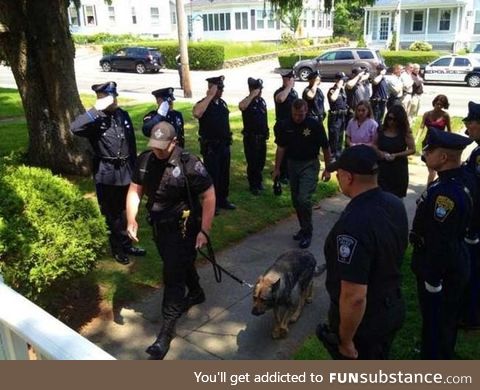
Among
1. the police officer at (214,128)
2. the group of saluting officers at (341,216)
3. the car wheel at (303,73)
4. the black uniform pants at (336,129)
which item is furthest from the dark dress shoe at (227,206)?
the car wheel at (303,73)

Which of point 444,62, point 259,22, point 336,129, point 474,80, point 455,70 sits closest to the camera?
point 336,129

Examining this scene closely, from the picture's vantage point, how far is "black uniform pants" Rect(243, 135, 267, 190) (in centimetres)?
813

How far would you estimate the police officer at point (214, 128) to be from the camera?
720 cm

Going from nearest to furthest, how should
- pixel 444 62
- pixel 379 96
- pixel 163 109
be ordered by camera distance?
1. pixel 163 109
2. pixel 379 96
3. pixel 444 62

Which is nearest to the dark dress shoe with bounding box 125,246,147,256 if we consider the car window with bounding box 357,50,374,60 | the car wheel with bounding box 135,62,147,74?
the car window with bounding box 357,50,374,60

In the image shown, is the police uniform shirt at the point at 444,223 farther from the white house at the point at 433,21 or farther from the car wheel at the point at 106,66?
the white house at the point at 433,21

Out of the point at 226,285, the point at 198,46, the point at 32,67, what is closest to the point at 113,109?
the point at 226,285

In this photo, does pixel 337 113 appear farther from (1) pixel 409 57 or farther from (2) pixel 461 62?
(1) pixel 409 57

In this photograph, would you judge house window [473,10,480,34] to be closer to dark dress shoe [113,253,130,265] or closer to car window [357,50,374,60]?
car window [357,50,374,60]

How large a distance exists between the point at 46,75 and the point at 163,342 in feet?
17.2

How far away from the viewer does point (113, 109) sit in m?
5.59

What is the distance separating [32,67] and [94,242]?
4438 millimetres

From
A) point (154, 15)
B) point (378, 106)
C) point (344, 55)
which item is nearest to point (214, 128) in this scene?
point (378, 106)

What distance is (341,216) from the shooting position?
2.86m
